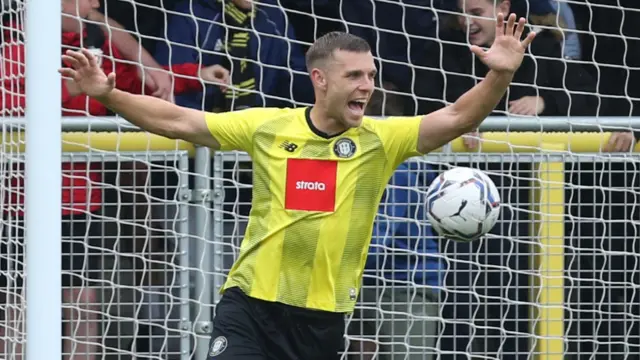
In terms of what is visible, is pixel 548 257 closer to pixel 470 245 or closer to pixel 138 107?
pixel 470 245

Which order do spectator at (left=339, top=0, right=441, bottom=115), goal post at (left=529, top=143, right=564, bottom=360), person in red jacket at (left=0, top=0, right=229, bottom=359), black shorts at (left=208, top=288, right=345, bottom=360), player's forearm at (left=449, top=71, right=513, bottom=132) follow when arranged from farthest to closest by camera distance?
spectator at (left=339, top=0, right=441, bottom=115)
goal post at (left=529, top=143, right=564, bottom=360)
person in red jacket at (left=0, top=0, right=229, bottom=359)
black shorts at (left=208, top=288, right=345, bottom=360)
player's forearm at (left=449, top=71, right=513, bottom=132)

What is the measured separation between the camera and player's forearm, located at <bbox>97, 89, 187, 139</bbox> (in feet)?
16.7

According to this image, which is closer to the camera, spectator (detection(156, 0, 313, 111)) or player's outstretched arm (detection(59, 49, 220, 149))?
player's outstretched arm (detection(59, 49, 220, 149))

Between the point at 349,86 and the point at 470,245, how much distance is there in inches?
65.6

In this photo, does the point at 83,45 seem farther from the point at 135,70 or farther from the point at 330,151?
the point at 330,151

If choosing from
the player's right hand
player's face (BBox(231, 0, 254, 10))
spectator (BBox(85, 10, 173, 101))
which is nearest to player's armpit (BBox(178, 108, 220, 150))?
the player's right hand

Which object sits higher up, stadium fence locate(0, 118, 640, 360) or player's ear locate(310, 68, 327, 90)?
→ player's ear locate(310, 68, 327, 90)

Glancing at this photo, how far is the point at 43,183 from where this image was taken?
15.7ft

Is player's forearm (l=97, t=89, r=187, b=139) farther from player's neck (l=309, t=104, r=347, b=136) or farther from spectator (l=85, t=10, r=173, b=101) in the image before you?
spectator (l=85, t=10, r=173, b=101)

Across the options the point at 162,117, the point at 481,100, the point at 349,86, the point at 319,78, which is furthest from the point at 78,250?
the point at 481,100

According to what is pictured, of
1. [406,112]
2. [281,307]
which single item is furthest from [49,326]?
[406,112]

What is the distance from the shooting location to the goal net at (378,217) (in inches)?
250

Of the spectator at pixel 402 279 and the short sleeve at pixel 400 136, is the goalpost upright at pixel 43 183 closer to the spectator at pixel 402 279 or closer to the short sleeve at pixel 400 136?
the short sleeve at pixel 400 136

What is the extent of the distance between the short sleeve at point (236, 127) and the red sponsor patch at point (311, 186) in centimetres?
25
